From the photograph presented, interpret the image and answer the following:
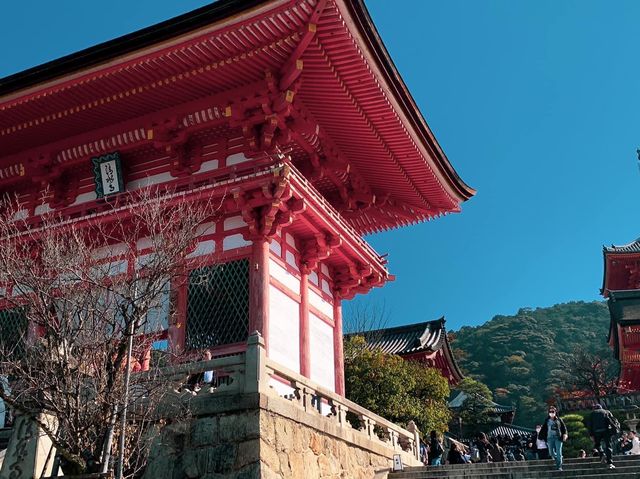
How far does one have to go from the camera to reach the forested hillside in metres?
69.3

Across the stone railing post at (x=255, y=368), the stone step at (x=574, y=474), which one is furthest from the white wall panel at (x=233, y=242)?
the stone step at (x=574, y=474)

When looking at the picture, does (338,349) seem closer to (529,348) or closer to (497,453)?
(497,453)

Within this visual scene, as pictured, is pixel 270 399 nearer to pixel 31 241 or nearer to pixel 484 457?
pixel 31 241

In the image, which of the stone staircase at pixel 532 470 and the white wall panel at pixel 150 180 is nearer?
the stone staircase at pixel 532 470

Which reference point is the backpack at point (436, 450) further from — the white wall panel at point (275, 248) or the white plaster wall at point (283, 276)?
the white wall panel at point (275, 248)

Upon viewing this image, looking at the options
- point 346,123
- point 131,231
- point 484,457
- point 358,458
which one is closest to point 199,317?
point 131,231

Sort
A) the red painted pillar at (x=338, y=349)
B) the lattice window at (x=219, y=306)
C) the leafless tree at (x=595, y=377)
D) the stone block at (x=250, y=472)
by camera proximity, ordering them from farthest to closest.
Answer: the leafless tree at (x=595, y=377) < the red painted pillar at (x=338, y=349) < the lattice window at (x=219, y=306) < the stone block at (x=250, y=472)

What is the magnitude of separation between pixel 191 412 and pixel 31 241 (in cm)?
772

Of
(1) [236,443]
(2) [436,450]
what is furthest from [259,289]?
(2) [436,450]

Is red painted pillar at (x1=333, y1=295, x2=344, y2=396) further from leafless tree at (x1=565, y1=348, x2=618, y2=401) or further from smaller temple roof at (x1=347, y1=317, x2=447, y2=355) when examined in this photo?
leafless tree at (x1=565, y1=348, x2=618, y2=401)

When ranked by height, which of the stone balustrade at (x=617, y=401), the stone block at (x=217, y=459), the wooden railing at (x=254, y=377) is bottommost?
the stone block at (x=217, y=459)

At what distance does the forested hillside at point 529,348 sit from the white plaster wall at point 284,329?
167 ft

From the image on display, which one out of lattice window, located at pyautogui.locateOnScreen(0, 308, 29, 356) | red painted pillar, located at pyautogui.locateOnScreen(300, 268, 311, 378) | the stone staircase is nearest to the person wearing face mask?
the stone staircase

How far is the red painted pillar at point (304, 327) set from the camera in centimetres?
1481
